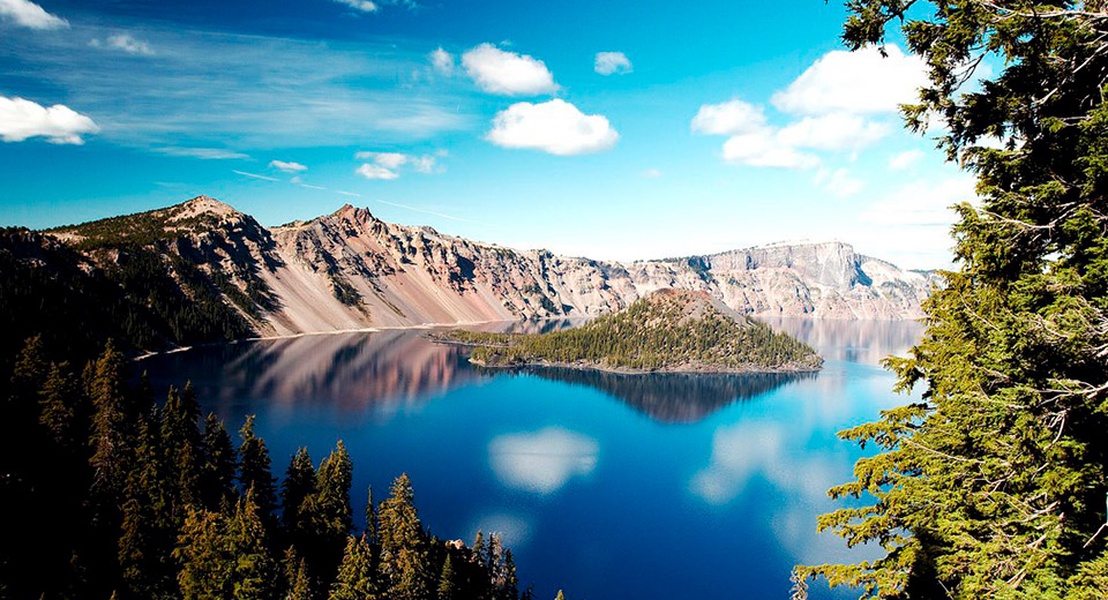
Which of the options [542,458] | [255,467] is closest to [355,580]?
[255,467]

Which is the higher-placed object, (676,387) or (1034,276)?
(1034,276)

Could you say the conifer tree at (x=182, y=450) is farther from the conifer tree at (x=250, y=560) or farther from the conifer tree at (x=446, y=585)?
the conifer tree at (x=446, y=585)

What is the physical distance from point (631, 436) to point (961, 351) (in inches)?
3914

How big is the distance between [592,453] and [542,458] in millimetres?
10050

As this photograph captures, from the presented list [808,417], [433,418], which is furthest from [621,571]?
[808,417]

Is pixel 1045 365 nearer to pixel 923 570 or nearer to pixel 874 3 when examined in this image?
pixel 874 3

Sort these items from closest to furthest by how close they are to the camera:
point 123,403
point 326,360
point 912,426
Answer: point 912,426, point 123,403, point 326,360

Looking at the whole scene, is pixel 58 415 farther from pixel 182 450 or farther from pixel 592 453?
pixel 592 453

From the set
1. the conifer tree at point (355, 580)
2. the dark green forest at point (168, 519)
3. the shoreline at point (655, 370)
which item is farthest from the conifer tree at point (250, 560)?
the shoreline at point (655, 370)

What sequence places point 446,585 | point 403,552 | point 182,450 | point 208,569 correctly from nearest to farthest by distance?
point 208,569
point 446,585
point 403,552
point 182,450

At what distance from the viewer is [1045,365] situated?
803 cm

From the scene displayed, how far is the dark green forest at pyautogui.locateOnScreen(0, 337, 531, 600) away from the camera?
109ft

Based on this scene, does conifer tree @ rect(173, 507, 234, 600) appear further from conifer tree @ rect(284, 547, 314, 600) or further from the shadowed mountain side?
the shadowed mountain side

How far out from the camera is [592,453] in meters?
98.2
